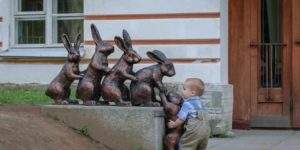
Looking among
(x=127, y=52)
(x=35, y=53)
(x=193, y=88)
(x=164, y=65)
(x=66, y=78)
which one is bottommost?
(x=193, y=88)

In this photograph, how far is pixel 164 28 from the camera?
12.3m

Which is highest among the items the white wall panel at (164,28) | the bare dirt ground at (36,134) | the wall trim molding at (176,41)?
the white wall panel at (164,28)

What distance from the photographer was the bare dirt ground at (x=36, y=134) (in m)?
7.36

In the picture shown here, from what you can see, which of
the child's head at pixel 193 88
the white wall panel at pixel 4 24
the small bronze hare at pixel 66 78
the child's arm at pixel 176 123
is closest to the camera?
the child's head at pixel 193 88

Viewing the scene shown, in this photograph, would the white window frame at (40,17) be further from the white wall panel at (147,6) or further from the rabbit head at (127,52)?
the rabbit head at (127,52)

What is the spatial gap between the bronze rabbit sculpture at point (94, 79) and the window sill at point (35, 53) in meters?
4.18

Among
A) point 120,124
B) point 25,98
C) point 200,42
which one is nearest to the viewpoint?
point 120,124

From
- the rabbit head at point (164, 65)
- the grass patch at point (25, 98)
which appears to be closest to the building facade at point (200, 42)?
the grass patch at point (25, 98)

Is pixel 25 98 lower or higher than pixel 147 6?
lower

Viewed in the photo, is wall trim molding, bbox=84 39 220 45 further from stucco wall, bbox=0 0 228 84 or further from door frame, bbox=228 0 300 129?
door frame, bbox=228 0 300 129

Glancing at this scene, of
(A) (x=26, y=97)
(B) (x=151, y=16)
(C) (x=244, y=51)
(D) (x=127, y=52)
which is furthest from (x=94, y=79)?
(C) (x=244, y=51)

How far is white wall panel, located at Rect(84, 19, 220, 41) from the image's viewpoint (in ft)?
39.8

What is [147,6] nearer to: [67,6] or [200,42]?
[200,42]

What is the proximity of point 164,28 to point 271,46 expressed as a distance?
2268 millimetres
